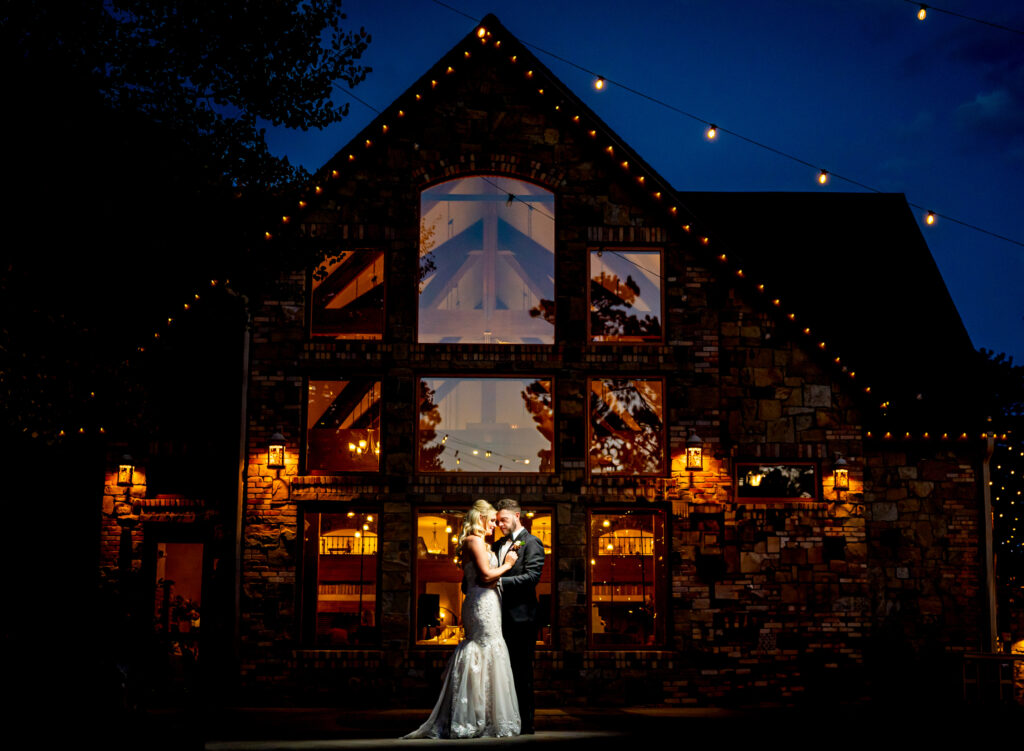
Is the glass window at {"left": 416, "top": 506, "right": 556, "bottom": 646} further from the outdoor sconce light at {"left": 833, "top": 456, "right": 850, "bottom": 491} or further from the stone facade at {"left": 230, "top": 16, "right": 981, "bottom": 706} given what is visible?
the outdoor sconce light at {"left": 833, "top": 456, "right": 850, "bottom": 491}

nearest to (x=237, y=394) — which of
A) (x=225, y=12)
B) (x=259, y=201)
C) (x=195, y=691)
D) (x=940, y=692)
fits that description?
(x=259, y=201)

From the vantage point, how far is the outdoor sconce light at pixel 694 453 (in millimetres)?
12617

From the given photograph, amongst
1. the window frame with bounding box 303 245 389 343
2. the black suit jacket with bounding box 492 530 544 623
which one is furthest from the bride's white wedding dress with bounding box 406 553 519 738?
the window frame with bounding box 303 245 389 343

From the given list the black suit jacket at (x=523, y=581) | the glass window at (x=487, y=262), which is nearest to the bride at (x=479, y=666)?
the black suit jacket at (x=523, y=581)

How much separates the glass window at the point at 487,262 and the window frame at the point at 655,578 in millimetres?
2312

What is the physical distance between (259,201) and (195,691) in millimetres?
5901

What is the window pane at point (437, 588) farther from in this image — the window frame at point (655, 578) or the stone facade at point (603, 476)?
the window frame at point (655, 578)

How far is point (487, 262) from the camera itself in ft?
43.0

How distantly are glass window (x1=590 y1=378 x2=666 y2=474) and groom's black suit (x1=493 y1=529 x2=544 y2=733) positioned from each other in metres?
3.80

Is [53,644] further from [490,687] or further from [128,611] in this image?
[490,687]

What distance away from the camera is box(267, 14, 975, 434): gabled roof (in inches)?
513

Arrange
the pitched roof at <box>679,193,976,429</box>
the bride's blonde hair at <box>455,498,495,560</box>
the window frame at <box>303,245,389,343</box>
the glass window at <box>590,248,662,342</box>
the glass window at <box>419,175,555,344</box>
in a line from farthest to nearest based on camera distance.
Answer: the pitched roof at <box>679,193,976,429</box>, the glass window at <box>590,248,662,342</box>, the glass window at <box>419,175,555,344</box>, the window frame at <box>303,245,389,343</box>, the bride's blonde hair at <box>455,498,495,560</box>

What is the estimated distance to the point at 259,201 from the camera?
36.1ft

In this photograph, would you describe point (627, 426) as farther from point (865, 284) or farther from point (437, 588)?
point (865, 284)
